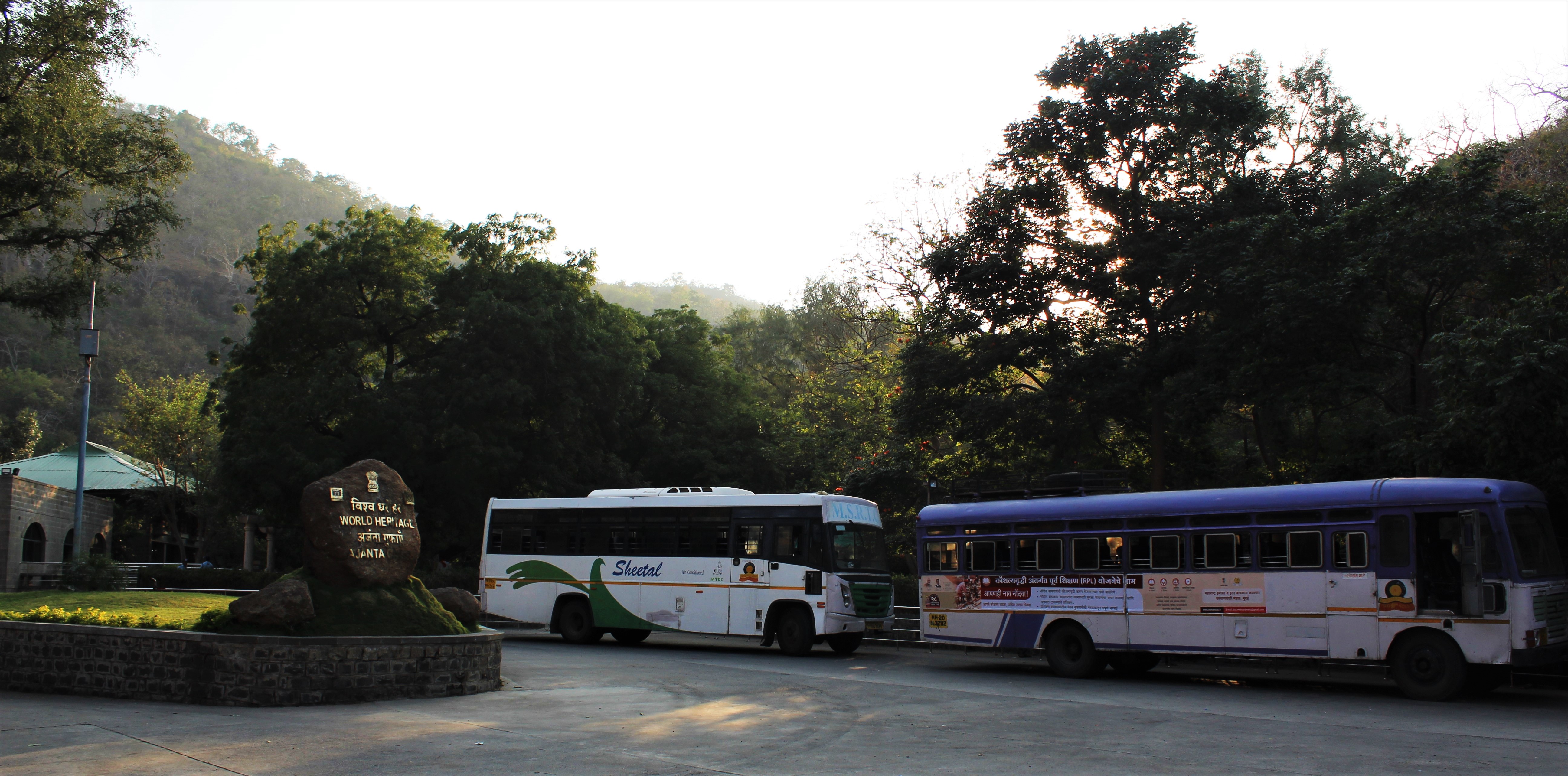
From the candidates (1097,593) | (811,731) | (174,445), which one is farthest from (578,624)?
(174,445)

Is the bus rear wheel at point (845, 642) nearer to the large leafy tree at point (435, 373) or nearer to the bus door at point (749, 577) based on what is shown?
the bus door at point (749, 577)

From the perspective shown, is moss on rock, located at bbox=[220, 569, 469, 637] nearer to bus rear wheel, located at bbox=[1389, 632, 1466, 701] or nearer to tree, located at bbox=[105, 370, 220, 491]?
bus rear wheel, located at bbox=[1389, 632, 1466, 701]

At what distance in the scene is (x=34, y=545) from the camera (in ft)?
111

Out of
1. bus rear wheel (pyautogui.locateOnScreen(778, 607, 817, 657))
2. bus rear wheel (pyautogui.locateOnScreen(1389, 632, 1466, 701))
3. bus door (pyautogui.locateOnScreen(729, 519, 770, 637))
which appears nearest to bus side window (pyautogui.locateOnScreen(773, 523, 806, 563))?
bus door (pyautogui.locateOnScreen(729, 519, 770, 637))

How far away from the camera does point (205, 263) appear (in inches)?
3991

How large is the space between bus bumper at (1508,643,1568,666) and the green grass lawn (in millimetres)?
15381

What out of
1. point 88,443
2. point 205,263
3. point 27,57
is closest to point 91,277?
point 27,57

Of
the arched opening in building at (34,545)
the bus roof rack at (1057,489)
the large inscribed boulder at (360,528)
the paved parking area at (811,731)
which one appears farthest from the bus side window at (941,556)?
the arched opening in building at (34,545)

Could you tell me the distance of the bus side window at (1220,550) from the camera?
14.9 metres

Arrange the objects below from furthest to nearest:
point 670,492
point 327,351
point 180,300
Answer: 1. point 180,300
2. point 327,351
3. point 670,492

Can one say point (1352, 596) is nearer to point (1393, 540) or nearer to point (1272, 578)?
point (1393, 540)

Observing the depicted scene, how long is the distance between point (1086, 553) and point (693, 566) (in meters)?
7.61

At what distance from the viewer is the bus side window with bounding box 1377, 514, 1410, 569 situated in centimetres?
1341

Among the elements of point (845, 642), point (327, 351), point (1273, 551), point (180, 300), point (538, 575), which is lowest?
point (845, 642)
